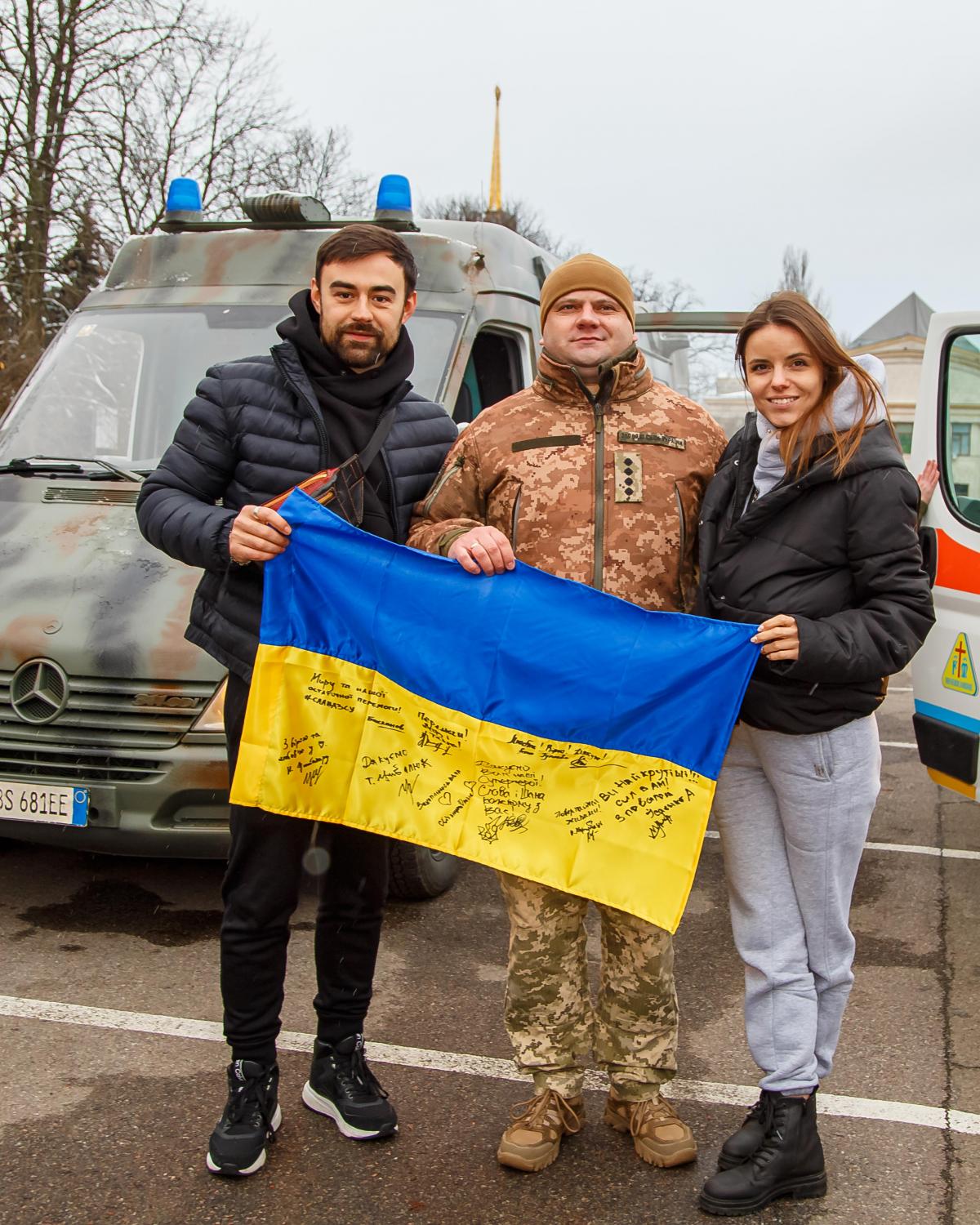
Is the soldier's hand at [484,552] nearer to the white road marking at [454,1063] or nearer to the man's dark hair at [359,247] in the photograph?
the man's dark hair at [359,247]

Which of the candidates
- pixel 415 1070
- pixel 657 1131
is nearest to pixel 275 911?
pixel 415 1070

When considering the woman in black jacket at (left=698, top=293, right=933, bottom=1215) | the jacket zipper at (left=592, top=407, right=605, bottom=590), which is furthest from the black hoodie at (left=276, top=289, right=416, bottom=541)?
→ the woman in black jacket at (left=698, top=293, right=933, bottom=1215)

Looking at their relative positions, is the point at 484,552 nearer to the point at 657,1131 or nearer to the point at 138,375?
the point at 657,1131

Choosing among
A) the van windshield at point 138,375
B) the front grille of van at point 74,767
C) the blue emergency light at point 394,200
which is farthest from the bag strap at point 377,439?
the blue emergency light at point 394,200

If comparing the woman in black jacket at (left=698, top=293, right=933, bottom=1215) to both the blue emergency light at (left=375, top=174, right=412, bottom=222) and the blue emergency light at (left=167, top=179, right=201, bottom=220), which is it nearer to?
the blue emergency light at (left=375, top=174, right=412, bottom=222)

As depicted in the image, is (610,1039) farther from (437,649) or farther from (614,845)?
(437,649)

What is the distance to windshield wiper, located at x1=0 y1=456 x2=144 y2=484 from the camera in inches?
202

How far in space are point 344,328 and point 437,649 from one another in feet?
2.64

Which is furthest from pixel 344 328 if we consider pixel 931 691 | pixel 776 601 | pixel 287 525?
pixel 931 691

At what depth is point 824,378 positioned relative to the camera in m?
2.86

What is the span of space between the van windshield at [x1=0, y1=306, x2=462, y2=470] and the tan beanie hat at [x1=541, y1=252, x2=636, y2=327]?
2075 millimetres

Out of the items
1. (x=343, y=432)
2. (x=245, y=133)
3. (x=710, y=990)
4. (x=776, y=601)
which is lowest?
(x=710, y=990)

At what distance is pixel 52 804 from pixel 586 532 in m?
2.21

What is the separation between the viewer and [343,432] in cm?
316
